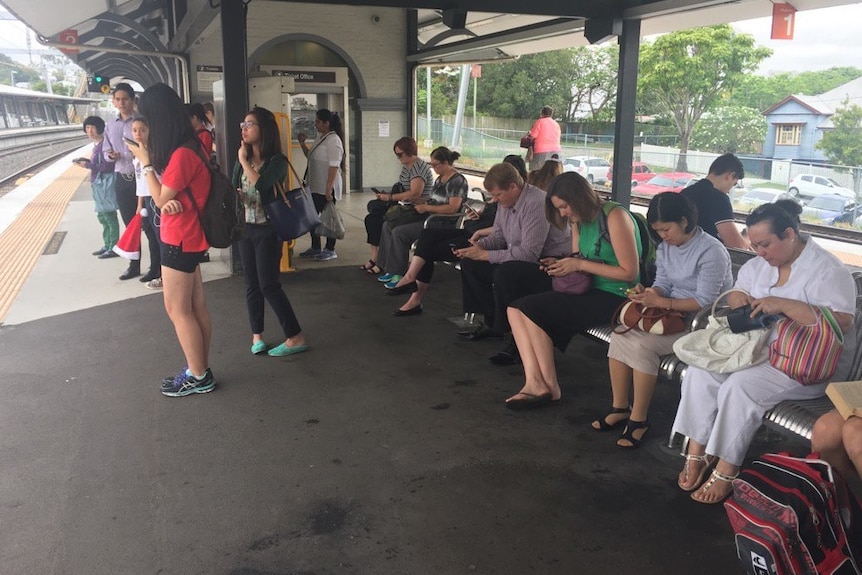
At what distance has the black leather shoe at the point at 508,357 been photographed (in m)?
4.97

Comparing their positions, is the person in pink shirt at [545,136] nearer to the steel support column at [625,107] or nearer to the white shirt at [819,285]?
the steel support column at [625,107]

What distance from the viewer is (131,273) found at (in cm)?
752

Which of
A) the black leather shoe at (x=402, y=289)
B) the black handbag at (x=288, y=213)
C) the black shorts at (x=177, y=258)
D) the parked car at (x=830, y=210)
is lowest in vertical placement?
the black leather shoe at (x=402, y=289)

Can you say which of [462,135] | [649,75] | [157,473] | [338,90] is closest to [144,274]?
[157,473]

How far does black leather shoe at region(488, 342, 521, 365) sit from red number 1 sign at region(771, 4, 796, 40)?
4.60 m

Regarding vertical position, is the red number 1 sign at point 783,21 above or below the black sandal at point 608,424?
above

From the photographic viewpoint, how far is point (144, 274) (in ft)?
25.0

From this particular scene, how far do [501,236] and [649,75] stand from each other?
27439 mm

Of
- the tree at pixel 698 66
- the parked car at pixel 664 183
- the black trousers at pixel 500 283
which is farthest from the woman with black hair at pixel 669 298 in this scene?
the tree at pixel 698 66

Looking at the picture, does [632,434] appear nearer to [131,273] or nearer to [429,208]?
[429,208]

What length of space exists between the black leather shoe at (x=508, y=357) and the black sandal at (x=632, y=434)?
4.30 ft

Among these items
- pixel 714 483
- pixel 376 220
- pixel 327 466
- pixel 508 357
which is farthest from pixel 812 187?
pixel 327 466

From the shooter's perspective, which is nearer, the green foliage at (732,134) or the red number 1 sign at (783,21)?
the red number 1 sign at (783,21)

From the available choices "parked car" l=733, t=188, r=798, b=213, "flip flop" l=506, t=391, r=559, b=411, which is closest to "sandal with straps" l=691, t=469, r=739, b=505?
"flip flop" l=506, t=391, r=559, b=411
